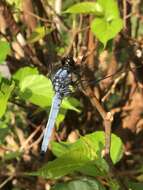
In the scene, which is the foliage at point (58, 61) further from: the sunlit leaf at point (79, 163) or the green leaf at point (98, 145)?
the sunlit leaf at point (79, 163)

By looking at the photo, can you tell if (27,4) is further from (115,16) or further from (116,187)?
(116,187)

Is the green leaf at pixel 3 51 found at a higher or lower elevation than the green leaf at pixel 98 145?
higher

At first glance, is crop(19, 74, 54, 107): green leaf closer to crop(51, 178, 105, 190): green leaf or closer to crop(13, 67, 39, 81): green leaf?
crop(13, 67, 39, 81): green leaf

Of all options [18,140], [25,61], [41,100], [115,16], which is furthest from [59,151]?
[18,140]

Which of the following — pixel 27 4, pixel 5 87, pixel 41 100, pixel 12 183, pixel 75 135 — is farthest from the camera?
pixel 12 183

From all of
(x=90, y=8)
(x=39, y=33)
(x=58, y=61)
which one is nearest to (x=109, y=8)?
(x=90, y=8)

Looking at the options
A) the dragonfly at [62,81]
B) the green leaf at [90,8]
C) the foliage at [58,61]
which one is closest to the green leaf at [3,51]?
the foliage at [58,61]
